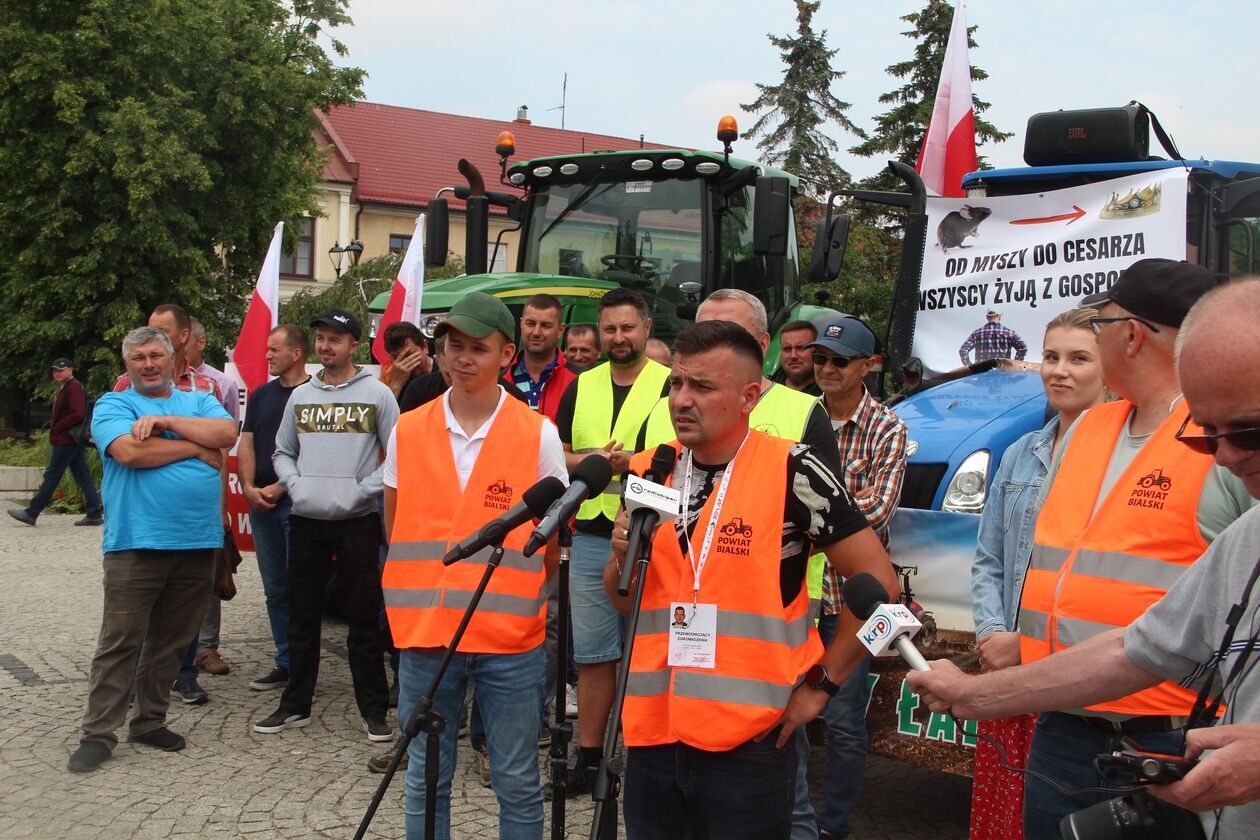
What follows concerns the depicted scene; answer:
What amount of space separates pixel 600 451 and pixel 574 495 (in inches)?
68.9

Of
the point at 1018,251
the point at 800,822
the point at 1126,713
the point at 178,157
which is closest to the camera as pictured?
the point at 1126,713

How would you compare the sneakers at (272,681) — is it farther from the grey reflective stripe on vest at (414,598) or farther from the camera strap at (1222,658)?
the camera strap at (1222,658)

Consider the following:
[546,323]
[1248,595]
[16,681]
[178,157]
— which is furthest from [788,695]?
[178,157]

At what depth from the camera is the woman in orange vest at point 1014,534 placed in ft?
12.2

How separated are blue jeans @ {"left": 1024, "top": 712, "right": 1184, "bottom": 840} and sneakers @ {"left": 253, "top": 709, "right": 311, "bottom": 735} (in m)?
4.25

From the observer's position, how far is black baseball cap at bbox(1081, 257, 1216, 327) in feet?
9.32

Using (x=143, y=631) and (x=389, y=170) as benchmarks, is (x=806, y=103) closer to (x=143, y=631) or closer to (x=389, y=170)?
(x=389, y=170)

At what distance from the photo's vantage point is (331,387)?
605 centimetres

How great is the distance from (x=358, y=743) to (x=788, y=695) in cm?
366

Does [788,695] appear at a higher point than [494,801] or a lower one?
higher

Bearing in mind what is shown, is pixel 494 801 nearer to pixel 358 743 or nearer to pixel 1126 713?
pixel 358 743

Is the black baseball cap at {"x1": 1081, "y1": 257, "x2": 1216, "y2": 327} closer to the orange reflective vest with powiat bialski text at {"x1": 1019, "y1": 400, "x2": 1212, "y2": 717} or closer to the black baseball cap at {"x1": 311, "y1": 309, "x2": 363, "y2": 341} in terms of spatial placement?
the orange reflective vest with powiat bialski text at {"x1": 1019, "y1": 400, "x2": 1212, "y2": 717}

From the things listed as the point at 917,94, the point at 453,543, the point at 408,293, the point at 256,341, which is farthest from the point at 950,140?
the point at 917,94

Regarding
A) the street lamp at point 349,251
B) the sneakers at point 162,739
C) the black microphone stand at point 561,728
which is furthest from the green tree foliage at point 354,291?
the black microphone stand at point 561,728
